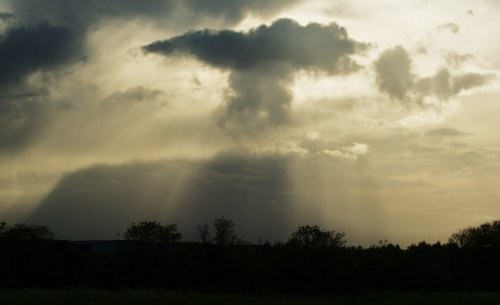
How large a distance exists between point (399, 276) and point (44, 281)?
5425 cm

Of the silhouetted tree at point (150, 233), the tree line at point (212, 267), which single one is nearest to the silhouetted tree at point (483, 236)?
the tree line at point (212, 267)

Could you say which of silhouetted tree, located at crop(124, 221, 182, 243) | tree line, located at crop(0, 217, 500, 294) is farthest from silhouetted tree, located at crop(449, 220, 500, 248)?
silhouetted tree, located at crop(124, 221, 182, 243)

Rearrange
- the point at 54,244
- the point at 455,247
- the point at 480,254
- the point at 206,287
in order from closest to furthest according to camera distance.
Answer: the point at 206,287
the point at 54,244
the point at 480,254
the point at 455,247

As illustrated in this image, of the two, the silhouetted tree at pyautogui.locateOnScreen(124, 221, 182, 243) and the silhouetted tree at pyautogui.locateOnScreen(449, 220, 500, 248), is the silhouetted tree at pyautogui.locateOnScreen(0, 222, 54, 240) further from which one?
the silhouetted tree at pyautogui.locateOnScreen(449, 220, 500, 248)

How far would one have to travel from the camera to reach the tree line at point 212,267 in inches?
3696

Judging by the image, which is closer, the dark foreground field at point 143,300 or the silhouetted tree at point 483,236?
the dark foreground field at point 143,300

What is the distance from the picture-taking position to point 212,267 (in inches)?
3775

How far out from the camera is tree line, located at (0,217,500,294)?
308 feet

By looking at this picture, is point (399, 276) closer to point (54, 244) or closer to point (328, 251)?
point (328, 251)

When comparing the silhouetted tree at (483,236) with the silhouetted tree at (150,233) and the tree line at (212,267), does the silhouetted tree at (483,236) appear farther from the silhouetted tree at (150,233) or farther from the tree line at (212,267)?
the silhouetted tree at (150,233)

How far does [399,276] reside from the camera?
103 m

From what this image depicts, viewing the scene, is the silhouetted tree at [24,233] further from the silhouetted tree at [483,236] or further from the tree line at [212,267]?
the silhouetted tree at [483,236]

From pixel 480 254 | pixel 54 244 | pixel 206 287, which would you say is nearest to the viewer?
pixel 206 287

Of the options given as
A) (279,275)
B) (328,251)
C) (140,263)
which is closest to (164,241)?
(140,263)
